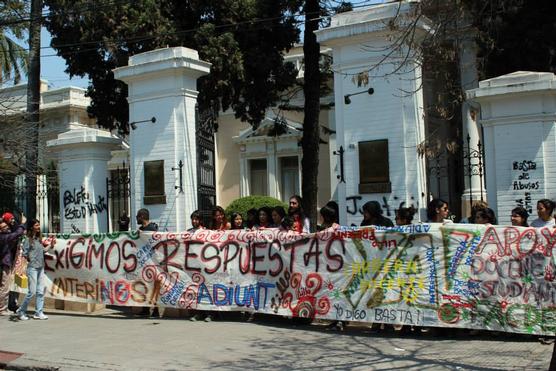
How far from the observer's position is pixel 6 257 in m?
11.1

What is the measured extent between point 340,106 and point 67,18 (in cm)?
913

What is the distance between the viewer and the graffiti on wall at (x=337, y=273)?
299 inches

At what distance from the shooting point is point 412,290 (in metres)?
8.12

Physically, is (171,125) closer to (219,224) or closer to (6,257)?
(219,224)

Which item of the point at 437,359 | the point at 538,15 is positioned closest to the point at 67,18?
the point at 538,15

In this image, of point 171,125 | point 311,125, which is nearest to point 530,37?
point 311,125

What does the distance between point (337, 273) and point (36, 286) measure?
5.05 meters

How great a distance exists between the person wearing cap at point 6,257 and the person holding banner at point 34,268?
2.07ft

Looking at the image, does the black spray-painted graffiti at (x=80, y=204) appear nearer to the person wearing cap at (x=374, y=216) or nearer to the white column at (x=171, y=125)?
the white column at (x=171, y=125)

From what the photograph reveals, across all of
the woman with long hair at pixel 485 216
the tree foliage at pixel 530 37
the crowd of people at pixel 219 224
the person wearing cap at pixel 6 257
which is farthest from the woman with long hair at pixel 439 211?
the tree foliage at pixel 530 37

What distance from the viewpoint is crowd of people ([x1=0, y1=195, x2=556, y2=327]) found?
8.76 meters

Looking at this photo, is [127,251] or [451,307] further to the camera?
[127,251]

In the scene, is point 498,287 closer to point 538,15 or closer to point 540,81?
point 540,81

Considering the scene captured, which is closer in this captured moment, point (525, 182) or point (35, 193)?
point (525, 182)
